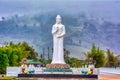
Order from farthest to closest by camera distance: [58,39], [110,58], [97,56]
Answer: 1. [110,58]
2. [97,56]
3. [58,39]

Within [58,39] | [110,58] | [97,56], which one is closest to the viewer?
[58,39]

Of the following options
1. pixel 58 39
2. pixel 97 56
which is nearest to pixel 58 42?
pixel 58 39

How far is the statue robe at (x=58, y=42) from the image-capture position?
108ft

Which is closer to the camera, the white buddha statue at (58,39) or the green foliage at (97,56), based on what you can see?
the white buddha statue at (58,39)

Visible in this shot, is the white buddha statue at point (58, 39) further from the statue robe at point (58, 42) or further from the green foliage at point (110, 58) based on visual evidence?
the green foliage at point (110, 58)

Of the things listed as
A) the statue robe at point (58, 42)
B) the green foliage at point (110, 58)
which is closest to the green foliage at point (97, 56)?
the green foliage at point (110, 58)

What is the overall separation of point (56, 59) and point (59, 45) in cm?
141

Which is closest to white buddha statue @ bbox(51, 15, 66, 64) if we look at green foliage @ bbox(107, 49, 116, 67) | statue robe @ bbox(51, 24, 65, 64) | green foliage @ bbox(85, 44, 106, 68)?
statue robe @ bbox(51, 24, 65, 64)

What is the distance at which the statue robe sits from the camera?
32.8 m

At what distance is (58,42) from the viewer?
33.4 metres

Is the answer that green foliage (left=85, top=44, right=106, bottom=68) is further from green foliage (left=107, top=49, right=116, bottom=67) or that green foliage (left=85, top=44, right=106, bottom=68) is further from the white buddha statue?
the white buddha statue

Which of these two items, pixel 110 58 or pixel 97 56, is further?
pixel 110 58

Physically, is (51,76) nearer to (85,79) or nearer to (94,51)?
(85,79)

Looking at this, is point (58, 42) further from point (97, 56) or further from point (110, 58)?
point (110, 58)
